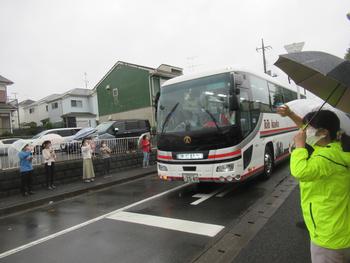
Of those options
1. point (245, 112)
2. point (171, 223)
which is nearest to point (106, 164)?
point (245, 112)

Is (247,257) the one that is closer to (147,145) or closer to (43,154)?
(43,154)

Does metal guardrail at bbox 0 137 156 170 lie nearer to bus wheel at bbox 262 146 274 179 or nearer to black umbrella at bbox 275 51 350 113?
bus wheel at bbox 262 146 274 179

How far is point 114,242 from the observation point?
16.3 ft

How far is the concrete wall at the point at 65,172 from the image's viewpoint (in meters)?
9.01

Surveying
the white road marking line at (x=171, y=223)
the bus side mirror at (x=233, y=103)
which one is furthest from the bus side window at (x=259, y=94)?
the white road marking line at (x=171, y=223)

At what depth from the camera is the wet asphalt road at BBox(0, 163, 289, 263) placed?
179 inches

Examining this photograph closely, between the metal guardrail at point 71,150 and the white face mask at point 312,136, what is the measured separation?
947 centimetres

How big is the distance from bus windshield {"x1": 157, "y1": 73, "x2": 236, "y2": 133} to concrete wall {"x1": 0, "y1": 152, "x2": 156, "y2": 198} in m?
4.82

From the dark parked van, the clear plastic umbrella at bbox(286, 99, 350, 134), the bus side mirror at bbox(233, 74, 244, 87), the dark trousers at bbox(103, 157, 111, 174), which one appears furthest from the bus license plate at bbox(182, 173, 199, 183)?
the dark parked van

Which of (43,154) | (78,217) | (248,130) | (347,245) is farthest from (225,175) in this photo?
(43,154)

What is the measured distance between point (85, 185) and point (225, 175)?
551 cm

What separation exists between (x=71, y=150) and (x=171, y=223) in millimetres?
7238

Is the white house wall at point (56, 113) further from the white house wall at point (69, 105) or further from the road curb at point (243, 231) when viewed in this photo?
the road curb at point (243, 231)

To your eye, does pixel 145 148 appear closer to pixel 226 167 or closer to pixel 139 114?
pixel 226 167
